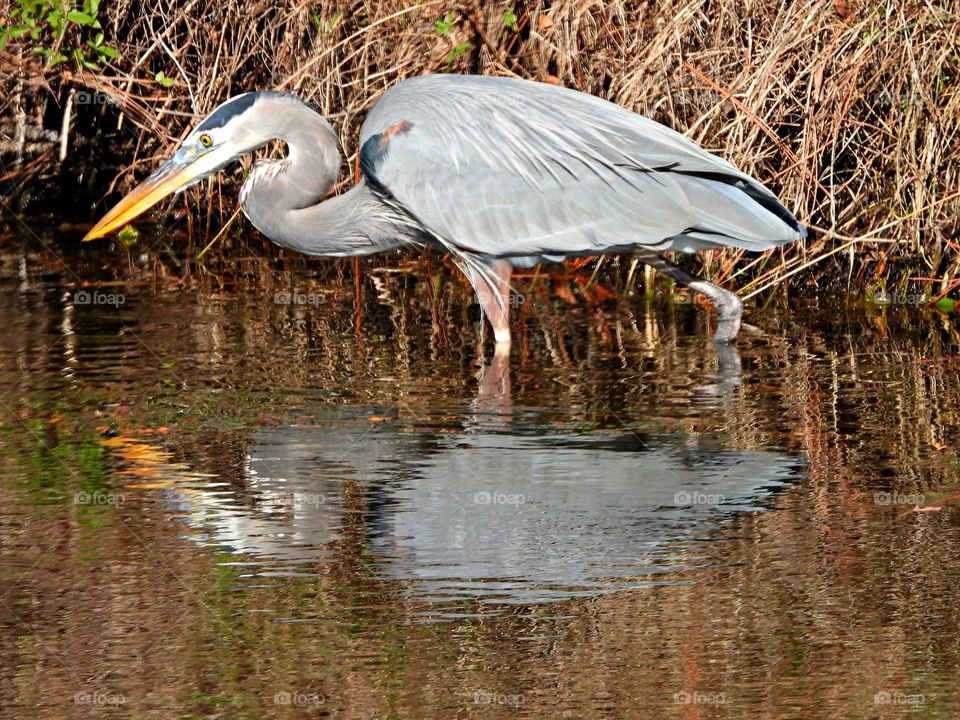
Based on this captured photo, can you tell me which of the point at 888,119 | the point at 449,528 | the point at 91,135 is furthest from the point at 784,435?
the point at 91,135

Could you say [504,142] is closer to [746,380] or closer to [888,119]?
[746,380]

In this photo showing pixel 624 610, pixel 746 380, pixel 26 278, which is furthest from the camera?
pixel 26 278

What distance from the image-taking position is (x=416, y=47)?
9.62 m

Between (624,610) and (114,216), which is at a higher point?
(114,216)

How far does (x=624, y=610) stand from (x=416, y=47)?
6009 millimetres
